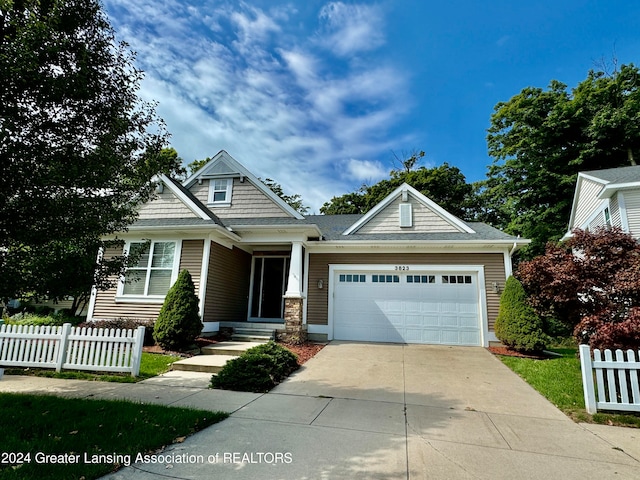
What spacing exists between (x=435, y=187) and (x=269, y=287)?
19.2m

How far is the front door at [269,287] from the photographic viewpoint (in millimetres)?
12617

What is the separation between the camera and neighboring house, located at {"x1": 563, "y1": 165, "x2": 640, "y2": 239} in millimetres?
10719

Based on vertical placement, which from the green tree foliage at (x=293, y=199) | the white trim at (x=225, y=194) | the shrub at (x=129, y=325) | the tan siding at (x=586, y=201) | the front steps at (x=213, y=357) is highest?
the green tree foliage at (x=293, y=199)

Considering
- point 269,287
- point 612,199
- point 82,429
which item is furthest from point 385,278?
point 82,429

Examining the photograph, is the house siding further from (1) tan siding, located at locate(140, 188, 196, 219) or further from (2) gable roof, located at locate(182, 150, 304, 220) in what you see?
(2) gable roof, located at locate(182, 150, 304, 220)

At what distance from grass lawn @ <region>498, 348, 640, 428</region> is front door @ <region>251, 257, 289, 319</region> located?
7639 mm

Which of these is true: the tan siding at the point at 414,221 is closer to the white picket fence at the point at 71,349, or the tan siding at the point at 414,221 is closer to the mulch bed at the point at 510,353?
the mulch bed at the point at 510,353

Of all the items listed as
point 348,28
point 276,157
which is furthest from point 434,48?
point 276,157

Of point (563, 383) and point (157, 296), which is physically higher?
point (157, 296)

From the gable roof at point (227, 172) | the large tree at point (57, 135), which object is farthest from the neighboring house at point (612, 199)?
the large tree at point (57, 135)

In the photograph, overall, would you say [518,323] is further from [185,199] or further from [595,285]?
[185,199]

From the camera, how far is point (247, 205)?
491 inches

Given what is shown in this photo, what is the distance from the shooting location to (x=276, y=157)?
16.8 metres

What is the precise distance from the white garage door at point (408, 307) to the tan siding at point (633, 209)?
210 inches
